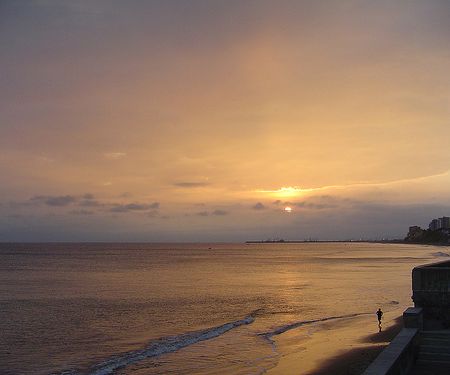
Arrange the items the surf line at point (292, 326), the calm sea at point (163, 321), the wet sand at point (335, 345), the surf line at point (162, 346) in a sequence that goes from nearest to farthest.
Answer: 1. the wet sand at point (335, 345)
2. the surf line at point (162, 346)
3. the calm sea at point (163, 321)
4. the surf line at point (292, 326)

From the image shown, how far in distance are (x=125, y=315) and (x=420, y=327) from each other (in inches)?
1009

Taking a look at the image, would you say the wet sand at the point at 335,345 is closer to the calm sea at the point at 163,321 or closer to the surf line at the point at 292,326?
the surf line at the point at 292,326

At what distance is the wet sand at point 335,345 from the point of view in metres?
18.5

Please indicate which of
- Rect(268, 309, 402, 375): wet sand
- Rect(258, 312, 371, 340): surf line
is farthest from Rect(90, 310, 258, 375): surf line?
Rect(268, 309, 402, 375): wet sand

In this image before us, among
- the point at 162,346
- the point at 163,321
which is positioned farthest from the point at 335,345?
the point at 163,321

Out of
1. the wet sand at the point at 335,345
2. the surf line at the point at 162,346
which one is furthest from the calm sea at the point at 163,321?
the wet sand at the point at 335,345

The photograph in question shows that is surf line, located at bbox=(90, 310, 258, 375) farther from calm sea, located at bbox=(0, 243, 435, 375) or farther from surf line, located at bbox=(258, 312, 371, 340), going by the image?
surf line, located at bbox=(258, 312, 371, 340)

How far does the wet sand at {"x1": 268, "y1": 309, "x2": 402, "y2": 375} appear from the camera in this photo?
60.8 feet

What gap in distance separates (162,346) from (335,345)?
7.74 m

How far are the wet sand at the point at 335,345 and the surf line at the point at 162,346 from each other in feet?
12.0

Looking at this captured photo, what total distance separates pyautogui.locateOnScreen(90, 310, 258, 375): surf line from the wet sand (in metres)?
3.67

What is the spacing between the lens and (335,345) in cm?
2308

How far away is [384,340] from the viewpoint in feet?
75.5

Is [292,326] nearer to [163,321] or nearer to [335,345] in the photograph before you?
[335,345]
